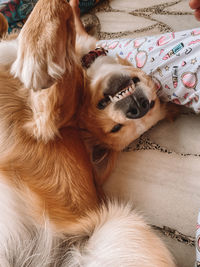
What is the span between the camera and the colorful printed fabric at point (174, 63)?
117 cm

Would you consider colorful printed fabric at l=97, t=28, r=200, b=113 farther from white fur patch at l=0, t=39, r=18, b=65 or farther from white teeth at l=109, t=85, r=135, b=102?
white fur patch at l=0, t=39, r=18, b=65

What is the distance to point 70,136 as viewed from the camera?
1104 mm

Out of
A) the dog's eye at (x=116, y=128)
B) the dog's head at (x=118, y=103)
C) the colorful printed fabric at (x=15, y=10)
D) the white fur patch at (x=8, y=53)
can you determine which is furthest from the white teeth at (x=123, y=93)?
the colorful printed fabric at (x=15, y=10)

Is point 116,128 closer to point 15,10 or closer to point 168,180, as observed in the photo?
point 168,180

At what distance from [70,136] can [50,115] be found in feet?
0.53

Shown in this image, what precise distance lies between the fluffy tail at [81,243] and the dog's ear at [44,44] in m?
0.40

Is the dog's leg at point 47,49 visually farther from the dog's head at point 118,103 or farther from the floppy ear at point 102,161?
the floppy ear at point 102,161

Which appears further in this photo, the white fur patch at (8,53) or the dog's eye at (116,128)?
the dog's eye at (116,128)

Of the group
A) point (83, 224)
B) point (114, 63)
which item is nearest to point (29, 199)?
point (83, 224)

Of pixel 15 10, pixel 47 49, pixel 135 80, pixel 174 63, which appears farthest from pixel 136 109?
pixel 15 10

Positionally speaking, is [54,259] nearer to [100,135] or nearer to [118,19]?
[100,135]

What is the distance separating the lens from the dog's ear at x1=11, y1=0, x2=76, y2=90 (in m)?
0.83

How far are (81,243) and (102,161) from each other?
0.43 m

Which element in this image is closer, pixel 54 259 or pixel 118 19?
pixel 54 259
